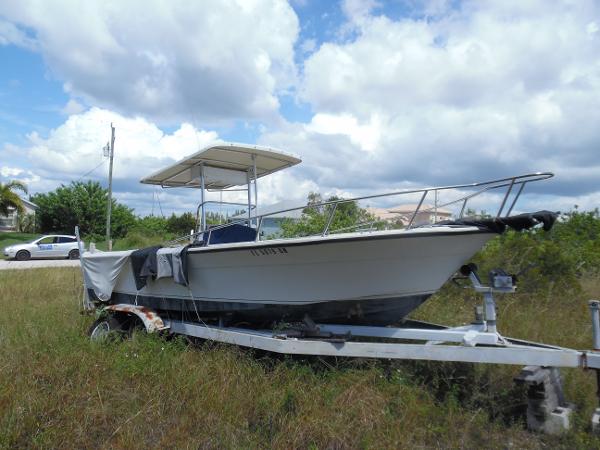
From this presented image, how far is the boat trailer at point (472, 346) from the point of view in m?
3.62

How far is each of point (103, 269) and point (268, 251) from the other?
3.03 metres

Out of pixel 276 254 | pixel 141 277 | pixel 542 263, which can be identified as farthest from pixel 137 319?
pixel 542 263

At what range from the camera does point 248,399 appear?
3992mm

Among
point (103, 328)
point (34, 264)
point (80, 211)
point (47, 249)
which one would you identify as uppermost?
point (80, 211)

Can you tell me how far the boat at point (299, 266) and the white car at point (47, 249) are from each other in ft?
63.4

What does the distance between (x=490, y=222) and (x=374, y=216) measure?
1.42 meters

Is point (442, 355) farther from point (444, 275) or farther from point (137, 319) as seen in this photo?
point (137, 319)

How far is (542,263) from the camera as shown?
7082mm

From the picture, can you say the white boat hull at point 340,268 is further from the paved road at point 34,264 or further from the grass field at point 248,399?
the paved road at point 34,264

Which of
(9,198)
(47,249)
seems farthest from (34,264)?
(9,198)

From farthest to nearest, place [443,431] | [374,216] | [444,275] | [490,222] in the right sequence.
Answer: [374,216], [444,275], [490,222], [443,431]

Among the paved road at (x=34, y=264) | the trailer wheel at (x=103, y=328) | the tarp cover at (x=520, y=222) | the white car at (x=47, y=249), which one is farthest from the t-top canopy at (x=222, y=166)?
the white car at (x=47, y=249)

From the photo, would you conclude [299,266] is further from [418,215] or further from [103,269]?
[103,269]

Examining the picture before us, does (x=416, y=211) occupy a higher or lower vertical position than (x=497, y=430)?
higher
